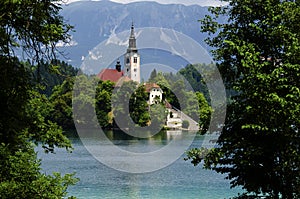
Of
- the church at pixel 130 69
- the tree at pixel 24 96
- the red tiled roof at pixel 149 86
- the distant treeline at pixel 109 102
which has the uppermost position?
the church at pixel 130 69

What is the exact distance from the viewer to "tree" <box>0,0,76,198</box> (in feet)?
21.7

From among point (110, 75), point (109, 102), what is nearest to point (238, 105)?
point (109, 102)

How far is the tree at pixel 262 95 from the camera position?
9.77 m

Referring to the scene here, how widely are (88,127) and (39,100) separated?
179 feet

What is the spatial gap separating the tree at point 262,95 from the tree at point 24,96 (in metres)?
3.37

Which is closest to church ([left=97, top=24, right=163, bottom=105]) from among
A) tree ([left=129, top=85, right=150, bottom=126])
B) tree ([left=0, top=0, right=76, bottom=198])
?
tree ([left=129, top=85, right=150, bottom=126])

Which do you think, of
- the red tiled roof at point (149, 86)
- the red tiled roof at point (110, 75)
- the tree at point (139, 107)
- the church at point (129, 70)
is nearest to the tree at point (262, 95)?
the tree at point (139, 107)

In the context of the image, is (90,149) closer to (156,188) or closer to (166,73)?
(156,188)

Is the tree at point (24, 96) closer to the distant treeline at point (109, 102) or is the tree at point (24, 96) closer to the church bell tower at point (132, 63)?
the distant treeline at point (109, 102)

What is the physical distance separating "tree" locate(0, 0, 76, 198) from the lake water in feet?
39.0

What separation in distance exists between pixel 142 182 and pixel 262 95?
15.4 metres

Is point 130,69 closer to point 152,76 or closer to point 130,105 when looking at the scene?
point 152,76

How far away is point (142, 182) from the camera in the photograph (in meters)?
24.6

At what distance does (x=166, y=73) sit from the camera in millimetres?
81688
